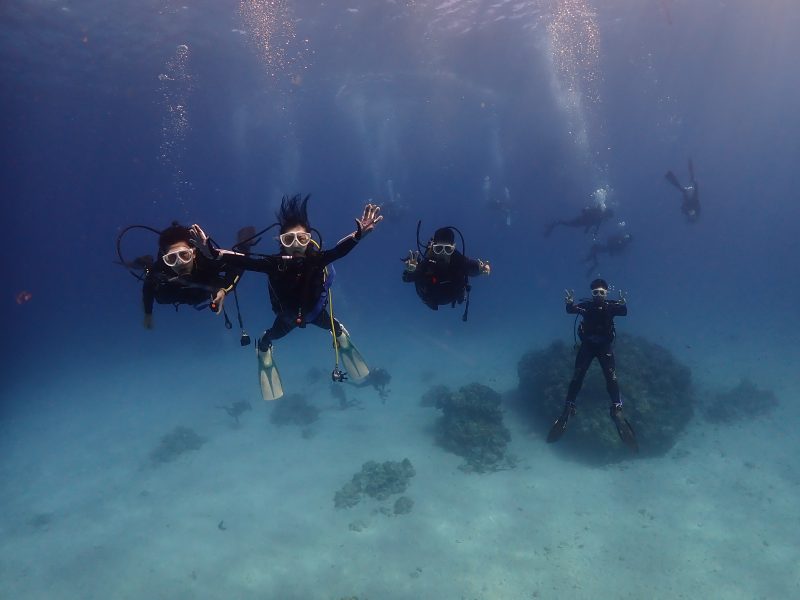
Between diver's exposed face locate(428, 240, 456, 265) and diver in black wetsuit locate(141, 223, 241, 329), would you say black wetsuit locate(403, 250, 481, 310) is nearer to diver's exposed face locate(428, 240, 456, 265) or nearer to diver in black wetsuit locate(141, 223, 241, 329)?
diver's exposed face locate(428, 240, 456, 265)

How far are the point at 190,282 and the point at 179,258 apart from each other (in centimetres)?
48

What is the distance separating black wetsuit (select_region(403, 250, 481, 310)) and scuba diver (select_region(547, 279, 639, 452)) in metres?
2.93

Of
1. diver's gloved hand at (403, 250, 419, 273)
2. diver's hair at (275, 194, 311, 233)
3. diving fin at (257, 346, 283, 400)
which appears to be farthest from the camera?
diving fin at (257, 346, 283, 400)

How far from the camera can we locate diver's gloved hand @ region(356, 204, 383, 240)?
5.92 meters

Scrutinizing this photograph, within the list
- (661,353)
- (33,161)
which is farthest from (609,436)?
(33,161)

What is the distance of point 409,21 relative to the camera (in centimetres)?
3044

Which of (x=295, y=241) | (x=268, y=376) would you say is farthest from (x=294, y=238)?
(x=268, y=376)

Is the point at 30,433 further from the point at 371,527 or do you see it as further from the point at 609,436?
the point at 609,436

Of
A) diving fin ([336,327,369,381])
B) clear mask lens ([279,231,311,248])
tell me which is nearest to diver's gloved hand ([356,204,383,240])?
clear mask lens ([279,231,311,248])

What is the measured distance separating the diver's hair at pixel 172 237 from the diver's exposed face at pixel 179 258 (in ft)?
0.22

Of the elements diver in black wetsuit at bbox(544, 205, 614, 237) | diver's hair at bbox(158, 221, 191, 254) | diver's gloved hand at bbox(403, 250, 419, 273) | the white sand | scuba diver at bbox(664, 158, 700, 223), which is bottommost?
the white sand

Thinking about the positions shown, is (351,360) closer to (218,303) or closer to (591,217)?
(218,303)

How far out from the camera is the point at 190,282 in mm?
6586

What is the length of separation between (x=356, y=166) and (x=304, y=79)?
203 feet
